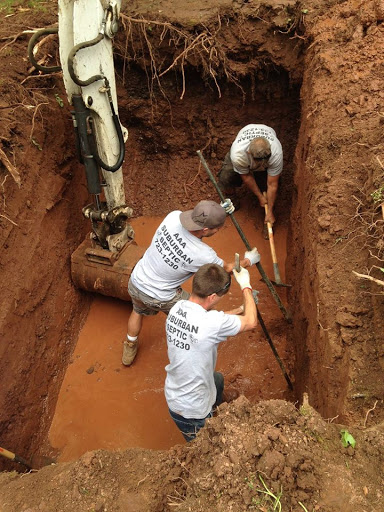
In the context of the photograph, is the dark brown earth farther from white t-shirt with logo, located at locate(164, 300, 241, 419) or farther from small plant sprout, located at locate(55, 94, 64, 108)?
white t-shirt with logo, located at locate(164, 300, 241, 419)

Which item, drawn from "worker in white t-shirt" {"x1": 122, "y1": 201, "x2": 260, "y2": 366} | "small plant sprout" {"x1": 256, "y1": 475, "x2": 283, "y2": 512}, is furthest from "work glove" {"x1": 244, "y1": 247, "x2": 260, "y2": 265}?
"small plant sprout" {"x1": 256, "y1": 475, "x2": 283, "y2": 512}

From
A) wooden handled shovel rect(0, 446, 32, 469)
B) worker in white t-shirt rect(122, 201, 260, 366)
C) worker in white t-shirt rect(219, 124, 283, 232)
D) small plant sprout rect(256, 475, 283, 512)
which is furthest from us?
worker in white t-shirt rect(219, 124, 283, 232)

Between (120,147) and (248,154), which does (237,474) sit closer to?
(120,147)

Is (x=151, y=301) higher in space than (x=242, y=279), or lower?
lower

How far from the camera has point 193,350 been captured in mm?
2686

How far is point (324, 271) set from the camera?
3.18 metres

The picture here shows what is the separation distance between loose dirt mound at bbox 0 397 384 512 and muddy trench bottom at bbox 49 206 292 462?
1302mm

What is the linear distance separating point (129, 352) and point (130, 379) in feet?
0.90

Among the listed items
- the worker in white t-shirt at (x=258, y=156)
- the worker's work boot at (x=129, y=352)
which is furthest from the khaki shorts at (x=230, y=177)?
the worker's work boot at (x=129, y=352)

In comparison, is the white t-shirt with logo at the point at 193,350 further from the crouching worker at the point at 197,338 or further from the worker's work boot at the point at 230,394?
the worker's work boot at the point at 230,394

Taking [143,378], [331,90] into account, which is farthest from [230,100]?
[143,378]

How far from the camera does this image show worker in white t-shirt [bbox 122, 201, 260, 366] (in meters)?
3.28

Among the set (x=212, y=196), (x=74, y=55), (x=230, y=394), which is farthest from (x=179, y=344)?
(x=212, y=196)

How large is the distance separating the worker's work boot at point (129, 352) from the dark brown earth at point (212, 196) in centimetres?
68
